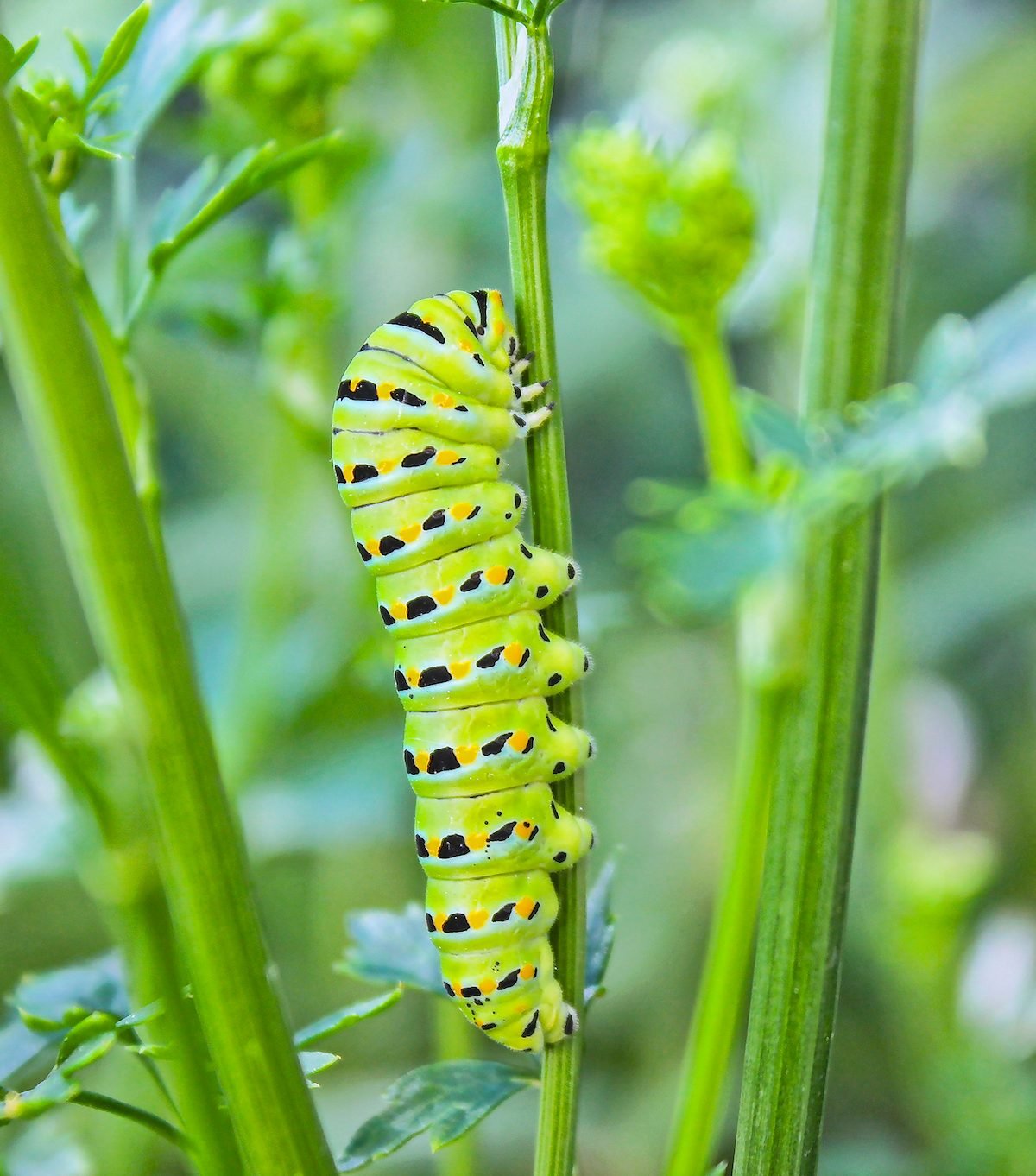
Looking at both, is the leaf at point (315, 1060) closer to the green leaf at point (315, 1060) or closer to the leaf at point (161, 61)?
the green leaf at point (315, 1060)

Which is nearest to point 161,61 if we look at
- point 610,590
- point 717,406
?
point 717,406

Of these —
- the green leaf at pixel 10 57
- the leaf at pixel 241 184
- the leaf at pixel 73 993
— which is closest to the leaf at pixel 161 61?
the leaf at pixel 241 184

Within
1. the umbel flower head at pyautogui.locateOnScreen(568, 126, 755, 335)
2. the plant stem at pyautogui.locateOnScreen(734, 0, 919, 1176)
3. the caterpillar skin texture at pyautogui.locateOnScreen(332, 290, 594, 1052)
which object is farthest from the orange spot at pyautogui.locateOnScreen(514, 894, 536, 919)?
the umbel flower head at pyautogui.locateOnScreen(568, 126, 755, 335)

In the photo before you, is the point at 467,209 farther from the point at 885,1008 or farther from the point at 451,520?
the point at 885,1008

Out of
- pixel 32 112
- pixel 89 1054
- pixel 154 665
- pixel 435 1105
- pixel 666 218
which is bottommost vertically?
pixel 435 1105

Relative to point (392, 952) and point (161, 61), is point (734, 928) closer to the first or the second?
point (392, 952)

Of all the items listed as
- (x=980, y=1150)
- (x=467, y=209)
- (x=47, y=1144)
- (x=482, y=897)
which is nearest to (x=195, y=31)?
(x=482, y=897)

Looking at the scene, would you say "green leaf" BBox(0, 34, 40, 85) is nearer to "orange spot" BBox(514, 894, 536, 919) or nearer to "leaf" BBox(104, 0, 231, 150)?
"leaf" BBox(104, 0, 231, 150)
